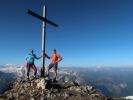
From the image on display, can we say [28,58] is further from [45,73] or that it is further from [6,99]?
[6,99]

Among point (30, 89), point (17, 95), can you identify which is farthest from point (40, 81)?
point (17, 95)

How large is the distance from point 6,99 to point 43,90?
332 centimetres

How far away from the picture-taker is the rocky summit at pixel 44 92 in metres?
17.0

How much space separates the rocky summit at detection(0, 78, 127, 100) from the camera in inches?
670

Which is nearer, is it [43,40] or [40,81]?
[40,81]

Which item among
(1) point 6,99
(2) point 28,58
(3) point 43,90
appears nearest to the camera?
(1) point 6,99

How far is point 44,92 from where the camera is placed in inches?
696

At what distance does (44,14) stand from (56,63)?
589 centimetres

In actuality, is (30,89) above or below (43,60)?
below

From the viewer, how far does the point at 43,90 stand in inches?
711

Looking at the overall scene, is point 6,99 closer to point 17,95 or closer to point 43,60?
point 17,95

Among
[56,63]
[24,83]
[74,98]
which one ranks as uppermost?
[56,63]

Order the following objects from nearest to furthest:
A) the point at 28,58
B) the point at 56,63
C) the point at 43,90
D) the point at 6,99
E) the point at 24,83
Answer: the point at 6,99, the point at 43,90, the point at 24,83, the point at 28,58, the point at 56,63

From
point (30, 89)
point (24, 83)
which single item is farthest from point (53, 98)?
point (24, 83)
